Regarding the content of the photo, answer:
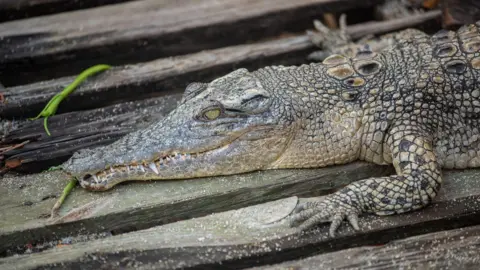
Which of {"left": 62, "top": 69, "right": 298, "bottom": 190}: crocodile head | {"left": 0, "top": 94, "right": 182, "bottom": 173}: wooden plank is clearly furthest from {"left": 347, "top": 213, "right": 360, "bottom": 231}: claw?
{"left": 0, "top": 94, "right": 182, "bottom": 173}: wooden plank

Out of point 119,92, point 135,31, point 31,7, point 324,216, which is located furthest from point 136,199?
point 31,7

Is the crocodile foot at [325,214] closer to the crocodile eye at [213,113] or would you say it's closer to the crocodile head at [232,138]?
the crocodile head at [232,138]

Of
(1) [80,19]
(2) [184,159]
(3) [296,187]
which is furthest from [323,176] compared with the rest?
(1) [80,19]

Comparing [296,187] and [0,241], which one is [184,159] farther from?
[0,241]

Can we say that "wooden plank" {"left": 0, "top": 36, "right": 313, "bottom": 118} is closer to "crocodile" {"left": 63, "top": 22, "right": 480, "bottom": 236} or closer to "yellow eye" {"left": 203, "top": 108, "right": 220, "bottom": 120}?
"crocodile" {"left": 63, "top": 22, "right": 480, "bottom": 236}

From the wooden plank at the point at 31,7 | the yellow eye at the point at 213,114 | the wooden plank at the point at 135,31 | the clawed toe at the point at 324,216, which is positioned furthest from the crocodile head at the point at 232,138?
the wooden plank at the point at 31,7
